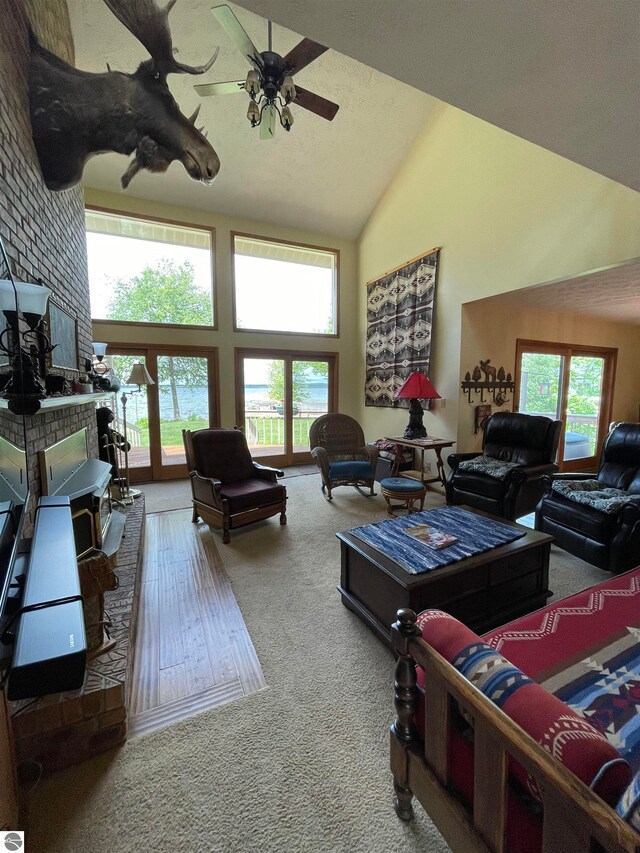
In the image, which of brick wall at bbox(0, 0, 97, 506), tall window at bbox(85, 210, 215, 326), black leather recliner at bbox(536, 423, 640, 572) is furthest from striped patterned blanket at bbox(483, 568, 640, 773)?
tall window at bbox(85, 210, 215, 326)

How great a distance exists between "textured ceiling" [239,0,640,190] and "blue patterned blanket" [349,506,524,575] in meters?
2.06

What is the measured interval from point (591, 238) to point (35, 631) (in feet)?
14.0

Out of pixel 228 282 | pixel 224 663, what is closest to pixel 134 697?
pixel 224 663

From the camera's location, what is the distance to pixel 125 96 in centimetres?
205

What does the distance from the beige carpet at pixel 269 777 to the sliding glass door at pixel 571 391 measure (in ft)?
14.3

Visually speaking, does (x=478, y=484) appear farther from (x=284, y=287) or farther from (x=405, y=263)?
(x=284, y=287)

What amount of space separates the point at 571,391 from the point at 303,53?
A: 535 cm

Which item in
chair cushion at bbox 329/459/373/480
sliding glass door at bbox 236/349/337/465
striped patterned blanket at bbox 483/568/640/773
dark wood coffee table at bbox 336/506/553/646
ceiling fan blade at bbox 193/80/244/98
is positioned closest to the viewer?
striped patterned blanket at bbox 483/568/640/773

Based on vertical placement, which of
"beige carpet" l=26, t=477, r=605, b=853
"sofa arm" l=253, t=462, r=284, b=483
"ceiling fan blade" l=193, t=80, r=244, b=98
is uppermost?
"ceiling fan blade" l=193, t=80, r=244, b=98

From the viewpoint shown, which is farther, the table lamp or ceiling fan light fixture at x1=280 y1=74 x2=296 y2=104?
the table lamp

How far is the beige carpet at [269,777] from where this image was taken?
3.56 ft

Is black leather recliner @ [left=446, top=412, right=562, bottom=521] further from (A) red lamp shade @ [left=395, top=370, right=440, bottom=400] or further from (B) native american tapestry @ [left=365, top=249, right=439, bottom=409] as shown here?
(B) native american tapestry @ [left=365, top=249, right=439, bottom=409]

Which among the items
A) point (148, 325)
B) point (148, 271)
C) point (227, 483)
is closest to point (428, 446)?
point (227, 483)

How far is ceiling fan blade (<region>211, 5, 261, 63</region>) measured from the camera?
207 centimetres
